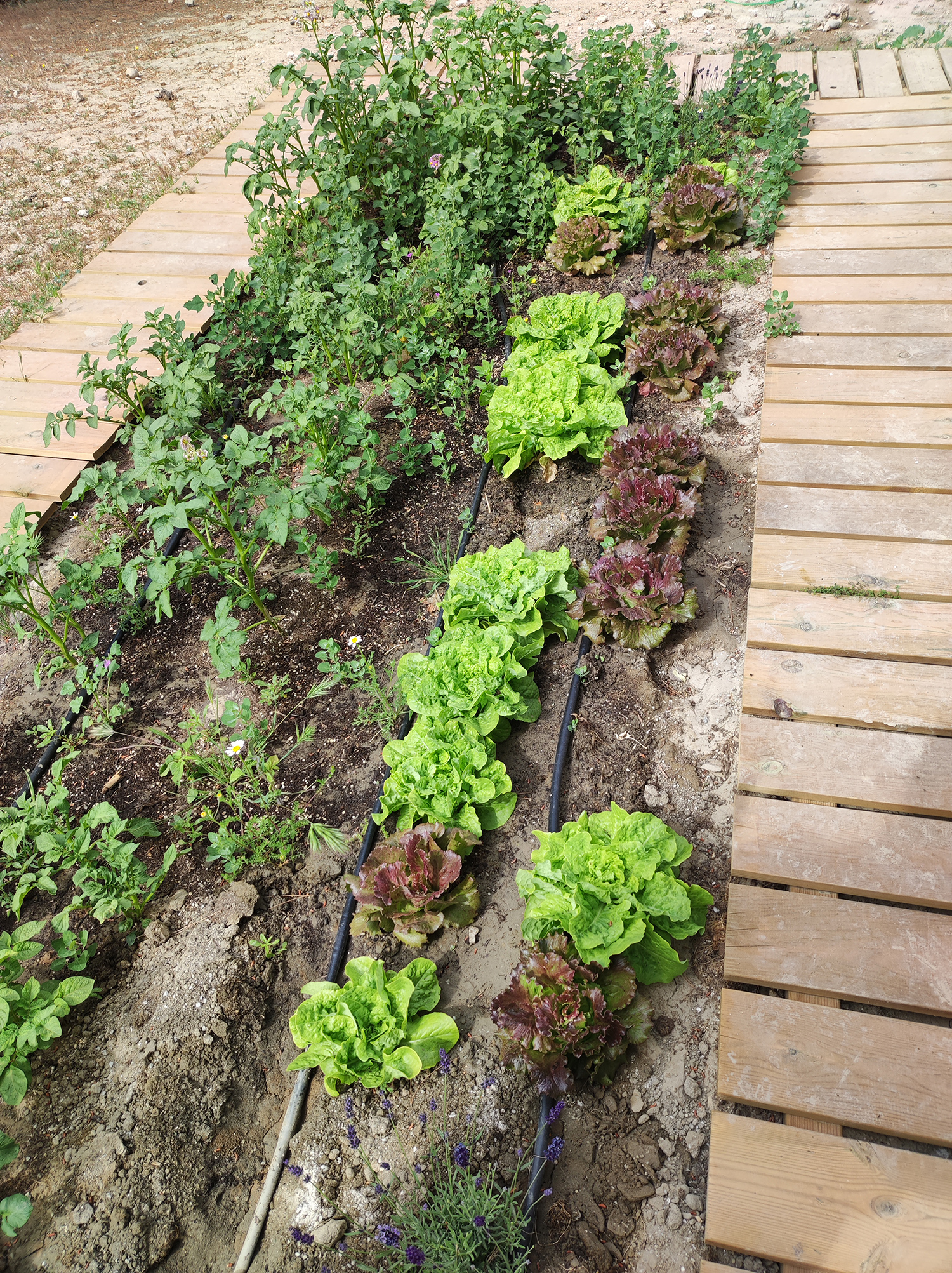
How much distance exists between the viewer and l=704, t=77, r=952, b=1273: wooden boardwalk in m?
1.76

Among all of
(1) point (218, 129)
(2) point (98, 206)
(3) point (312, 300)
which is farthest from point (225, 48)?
(3) point (312, 300)

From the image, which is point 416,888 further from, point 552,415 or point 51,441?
point 51,441

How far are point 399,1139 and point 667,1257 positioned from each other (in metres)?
0.66

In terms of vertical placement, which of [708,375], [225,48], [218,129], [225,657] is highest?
[225,48]

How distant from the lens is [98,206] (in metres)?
5.42

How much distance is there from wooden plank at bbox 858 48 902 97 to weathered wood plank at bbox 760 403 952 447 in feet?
10.1

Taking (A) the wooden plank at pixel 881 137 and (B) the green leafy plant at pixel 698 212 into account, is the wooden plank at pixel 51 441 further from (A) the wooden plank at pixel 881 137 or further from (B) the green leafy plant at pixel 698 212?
(A) the wooden plank at pixel 881 137

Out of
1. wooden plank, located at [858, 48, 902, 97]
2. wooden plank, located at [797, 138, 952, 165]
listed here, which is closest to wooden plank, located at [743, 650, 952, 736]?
wooden plank, located at [797, 138, 952, 165]

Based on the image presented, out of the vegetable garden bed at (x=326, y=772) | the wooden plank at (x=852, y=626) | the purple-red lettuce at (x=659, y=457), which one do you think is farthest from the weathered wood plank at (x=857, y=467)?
the wooden plank at (x=852, y=626)

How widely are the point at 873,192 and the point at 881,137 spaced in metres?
0.64

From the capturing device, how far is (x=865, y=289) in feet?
12.2

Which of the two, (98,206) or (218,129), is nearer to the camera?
(98,206)

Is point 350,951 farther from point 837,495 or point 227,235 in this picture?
point 227,235

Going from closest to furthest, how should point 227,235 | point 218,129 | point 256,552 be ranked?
1. point 256,552
2. point 227,235
3. point 218,129
